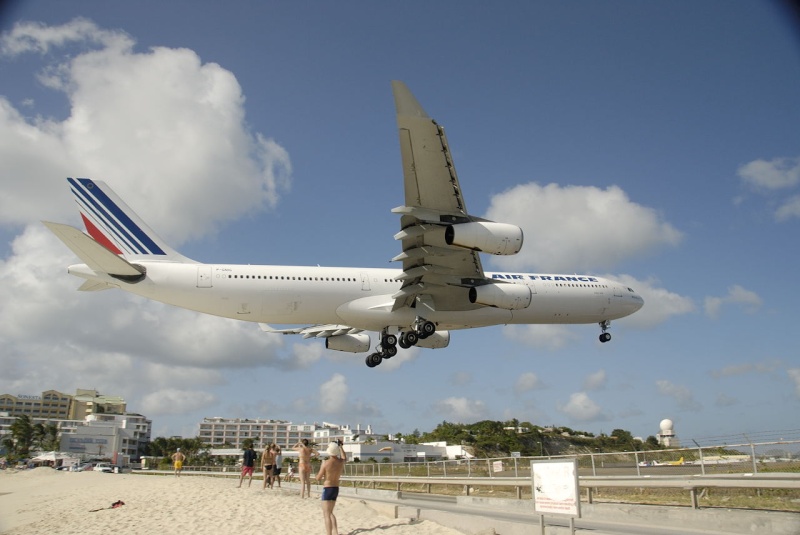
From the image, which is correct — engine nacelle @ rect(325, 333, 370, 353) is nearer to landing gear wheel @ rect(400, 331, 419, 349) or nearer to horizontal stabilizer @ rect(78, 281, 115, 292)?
landing gear wheel @ rect(400, 331, 419, 349)

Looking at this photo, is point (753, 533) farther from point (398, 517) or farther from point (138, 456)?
point (138, 456)

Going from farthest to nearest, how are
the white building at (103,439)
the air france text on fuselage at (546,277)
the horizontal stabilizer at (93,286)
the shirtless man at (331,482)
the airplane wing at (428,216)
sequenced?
the white building at (103,439), the air france text on fuselage at (546,277), the horizontal stabilizer at (93,286), the airplane wing at (428,216), the shirtless man at (331,482)

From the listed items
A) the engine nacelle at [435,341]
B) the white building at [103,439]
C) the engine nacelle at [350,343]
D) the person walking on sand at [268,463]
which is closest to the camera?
the person walking on sand at [268,463]

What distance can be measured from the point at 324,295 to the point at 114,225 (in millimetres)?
8554

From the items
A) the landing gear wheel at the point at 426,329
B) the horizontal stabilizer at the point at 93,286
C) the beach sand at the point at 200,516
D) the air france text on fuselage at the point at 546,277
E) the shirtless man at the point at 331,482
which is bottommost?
the beach sand at the point at 200,516

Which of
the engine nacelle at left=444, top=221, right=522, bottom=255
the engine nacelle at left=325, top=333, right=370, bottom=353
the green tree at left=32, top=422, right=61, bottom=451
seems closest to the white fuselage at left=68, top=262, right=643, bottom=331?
the engine nacelle at left=325, top=333, right=370, bottom=353

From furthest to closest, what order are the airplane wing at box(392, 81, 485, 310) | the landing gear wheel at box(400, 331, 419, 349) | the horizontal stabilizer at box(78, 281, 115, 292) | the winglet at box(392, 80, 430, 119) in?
the landing gear wheel at box(400, 331, 419, 349)
the horizontal stabilizer at box(78, 281, 115, 292)
the airplane wing at box(392, 81, 485, 310)
the winglet at box(392, 80, 430, 119)

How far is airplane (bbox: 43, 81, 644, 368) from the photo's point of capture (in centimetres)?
2036

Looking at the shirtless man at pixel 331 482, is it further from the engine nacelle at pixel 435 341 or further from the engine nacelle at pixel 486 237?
the engine nacelle at pixel 435 341

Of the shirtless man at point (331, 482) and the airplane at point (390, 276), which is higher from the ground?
the airplane at point (390, 276)

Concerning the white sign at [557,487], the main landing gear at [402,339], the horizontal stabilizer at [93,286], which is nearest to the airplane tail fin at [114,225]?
the horizontal stabilizer at [93,286]

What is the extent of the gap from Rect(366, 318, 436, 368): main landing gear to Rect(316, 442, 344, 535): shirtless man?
599 inches

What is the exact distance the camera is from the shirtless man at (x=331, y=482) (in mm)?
10102

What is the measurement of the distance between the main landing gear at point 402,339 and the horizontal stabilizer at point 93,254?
34.6 ft
